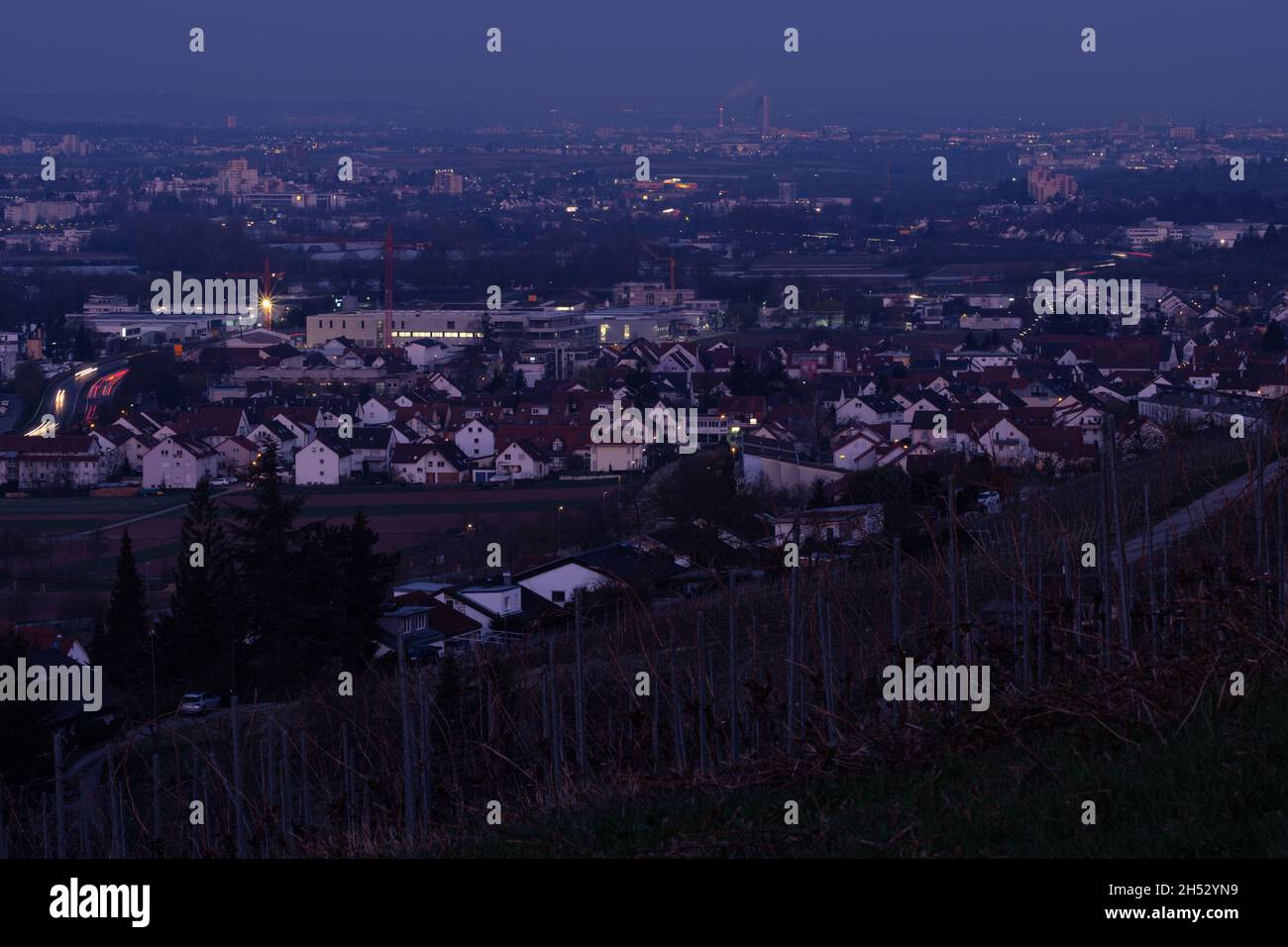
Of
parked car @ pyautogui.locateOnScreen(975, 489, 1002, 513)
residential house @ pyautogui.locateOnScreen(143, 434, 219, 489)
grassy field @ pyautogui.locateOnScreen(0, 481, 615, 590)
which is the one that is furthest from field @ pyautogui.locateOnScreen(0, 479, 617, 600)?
parked car @ pyautogui.locateOnScreen(975, 489, 1002, 513)

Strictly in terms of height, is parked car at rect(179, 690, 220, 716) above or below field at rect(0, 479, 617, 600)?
above

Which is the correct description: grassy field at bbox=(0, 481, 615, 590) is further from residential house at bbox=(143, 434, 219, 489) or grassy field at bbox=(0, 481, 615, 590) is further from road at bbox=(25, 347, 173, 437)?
road at bbox=(25, 347, 173, 437)

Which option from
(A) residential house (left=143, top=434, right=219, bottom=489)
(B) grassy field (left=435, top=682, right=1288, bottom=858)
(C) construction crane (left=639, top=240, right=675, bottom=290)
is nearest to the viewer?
(B) grassy field (left=435, top=682, right=1288, bottom=858)

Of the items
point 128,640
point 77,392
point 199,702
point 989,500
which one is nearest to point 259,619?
point 128,640

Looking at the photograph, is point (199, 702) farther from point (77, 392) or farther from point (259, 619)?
point (77, 392)

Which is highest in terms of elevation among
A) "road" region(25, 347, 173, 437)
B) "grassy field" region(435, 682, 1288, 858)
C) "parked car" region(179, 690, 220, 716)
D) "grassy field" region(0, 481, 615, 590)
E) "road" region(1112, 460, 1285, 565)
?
"grassy field" region(435, 682, 1288, 858)

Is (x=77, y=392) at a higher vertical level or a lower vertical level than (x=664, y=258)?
lower

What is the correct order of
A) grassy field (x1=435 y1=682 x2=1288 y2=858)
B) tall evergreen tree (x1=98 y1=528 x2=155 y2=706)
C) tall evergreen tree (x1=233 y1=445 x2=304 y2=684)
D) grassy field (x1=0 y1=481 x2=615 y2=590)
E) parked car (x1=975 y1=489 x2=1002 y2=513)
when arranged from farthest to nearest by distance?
grassy field (x1=0 y1=481 x2=615 y2=590) → parked car (x1=975 y1=489 x2=1002 y2=513) → tall evergreen tree (x1=233 y1=445 x2=304 y2=684) → tall evergreen tree (x1=98 y1=528 x2=155 y2=706) → grassy field (x1=435 y1=682 x2=1288 y2=858)
